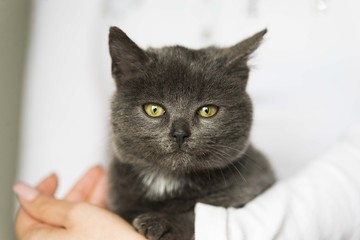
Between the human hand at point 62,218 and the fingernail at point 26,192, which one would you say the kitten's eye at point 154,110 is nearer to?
the human hand at point 62,218

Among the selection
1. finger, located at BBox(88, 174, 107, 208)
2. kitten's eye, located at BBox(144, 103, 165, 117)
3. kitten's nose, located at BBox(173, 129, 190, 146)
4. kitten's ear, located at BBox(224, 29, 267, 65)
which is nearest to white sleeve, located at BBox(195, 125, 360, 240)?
kitten's nose, located at BBox(173, 129, 190, 146)

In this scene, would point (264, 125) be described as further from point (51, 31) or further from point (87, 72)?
point (51, 31)

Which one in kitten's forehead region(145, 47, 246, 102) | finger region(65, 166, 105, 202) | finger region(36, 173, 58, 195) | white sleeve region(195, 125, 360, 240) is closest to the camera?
white sleeve region(195, 125, 360, 240)

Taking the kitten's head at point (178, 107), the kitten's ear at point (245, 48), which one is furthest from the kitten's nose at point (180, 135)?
the kitten's ear at point (245, 48)

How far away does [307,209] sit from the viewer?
1.29m

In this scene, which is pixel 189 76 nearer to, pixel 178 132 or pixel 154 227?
pixel 178 132

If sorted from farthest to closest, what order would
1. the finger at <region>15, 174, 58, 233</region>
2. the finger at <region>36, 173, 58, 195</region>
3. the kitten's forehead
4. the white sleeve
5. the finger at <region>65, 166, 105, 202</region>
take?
the finger at <region>65, 166, 105, 202</region> < the finger at <region>36, 173, 58, 195</region> < the finger at <region>15, 174, 58, 233</region> < the kitten's forehead < the white sleeve

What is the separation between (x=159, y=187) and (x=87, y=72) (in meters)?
0.82

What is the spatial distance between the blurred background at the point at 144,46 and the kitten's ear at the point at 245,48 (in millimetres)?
207

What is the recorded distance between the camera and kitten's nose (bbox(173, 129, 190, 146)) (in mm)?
1185

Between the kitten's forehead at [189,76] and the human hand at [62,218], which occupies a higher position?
the kitten's forehead at [189,76]

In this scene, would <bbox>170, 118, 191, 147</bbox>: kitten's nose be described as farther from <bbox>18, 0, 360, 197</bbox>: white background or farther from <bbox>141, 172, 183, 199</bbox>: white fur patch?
<bbox>18, 0, 360, 197</bbox>: white background

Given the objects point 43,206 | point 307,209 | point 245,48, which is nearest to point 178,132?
point 245,48

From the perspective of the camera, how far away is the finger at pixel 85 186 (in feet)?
5.92
